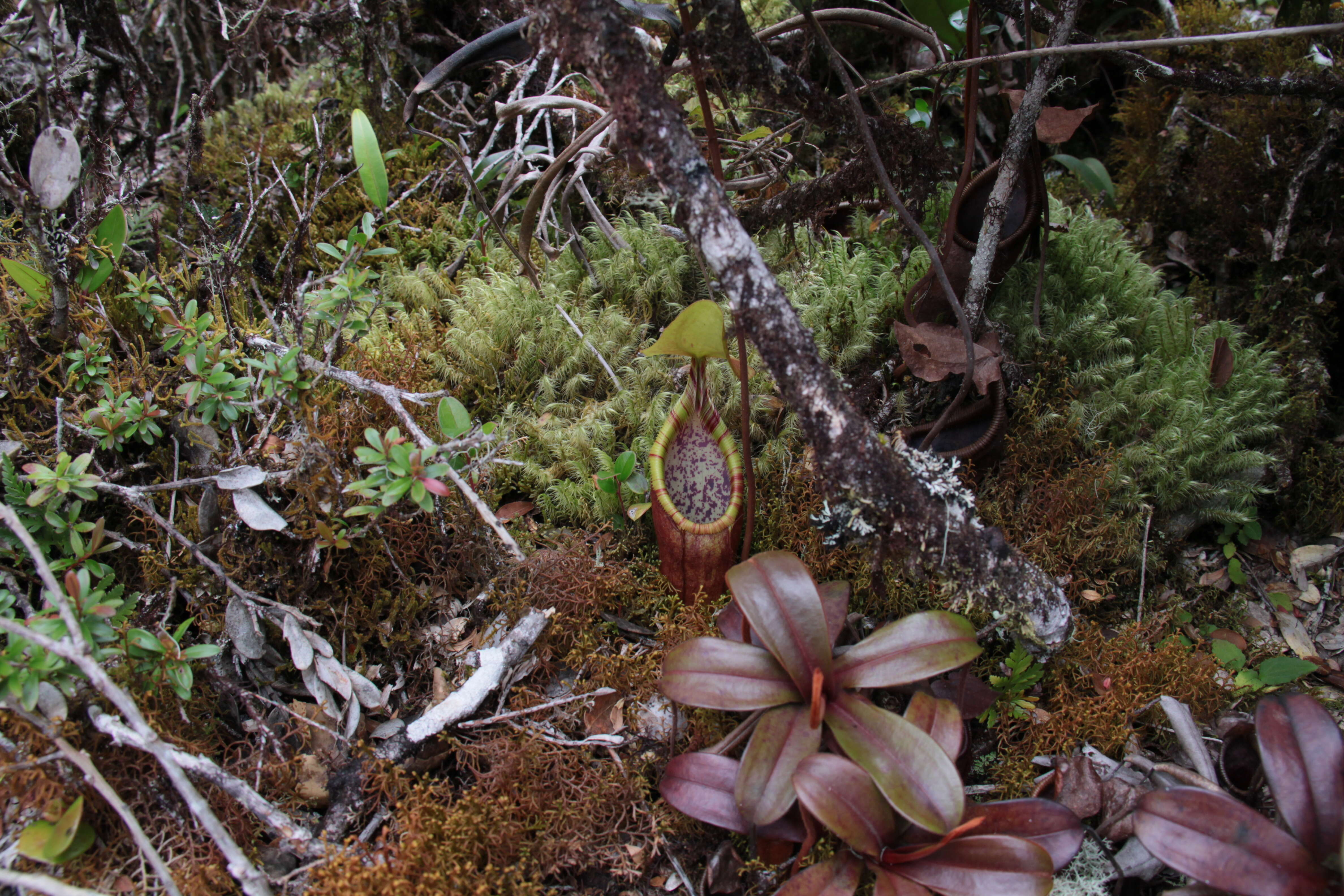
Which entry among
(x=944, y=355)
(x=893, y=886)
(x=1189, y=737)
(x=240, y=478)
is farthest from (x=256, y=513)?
(x=1189, y=737)

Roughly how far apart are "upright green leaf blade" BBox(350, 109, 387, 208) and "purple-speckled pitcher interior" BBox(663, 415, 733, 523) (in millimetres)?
839

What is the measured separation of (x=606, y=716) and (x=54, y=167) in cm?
165

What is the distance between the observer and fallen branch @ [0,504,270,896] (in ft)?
3.53

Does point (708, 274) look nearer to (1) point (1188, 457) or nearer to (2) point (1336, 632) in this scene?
(1) point (1188, 457)

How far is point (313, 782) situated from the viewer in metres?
1.38

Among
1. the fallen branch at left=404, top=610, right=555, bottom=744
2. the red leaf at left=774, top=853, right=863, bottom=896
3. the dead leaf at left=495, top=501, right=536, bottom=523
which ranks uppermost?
the dead leaf at left=495, top=501, right=536, bottom=523

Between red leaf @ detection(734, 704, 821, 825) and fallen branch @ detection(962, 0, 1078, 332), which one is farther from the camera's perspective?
fallen branch @ detection(962, 0, 1078, 332)

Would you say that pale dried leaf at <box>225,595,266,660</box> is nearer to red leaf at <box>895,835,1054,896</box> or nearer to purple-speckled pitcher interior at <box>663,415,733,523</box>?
purple-speckled pitcher interior at <box>663,415,733,523</box>

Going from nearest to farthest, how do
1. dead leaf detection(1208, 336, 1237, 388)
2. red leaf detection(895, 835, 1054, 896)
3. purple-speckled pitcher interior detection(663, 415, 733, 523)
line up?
red leaf detection(895, 835, 1054, 896)
purple-speckled pitcher interior detection(663, 415, 733, 523)
dead leaf detection(1208, 336, 1237, 388)

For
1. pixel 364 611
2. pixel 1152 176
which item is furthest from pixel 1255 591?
pixel 364 611

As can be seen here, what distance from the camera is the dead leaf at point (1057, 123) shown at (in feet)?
5.65

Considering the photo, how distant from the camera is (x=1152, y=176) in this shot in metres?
2.60

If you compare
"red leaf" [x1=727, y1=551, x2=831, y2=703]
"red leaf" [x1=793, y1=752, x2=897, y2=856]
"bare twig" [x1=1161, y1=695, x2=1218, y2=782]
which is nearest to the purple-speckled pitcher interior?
"red leaf" [x1=727, y1=551, x2=831, y2=703]

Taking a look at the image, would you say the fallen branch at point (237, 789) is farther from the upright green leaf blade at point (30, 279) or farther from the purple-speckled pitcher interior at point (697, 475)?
the upright green leaf blade at point (30, 279)
